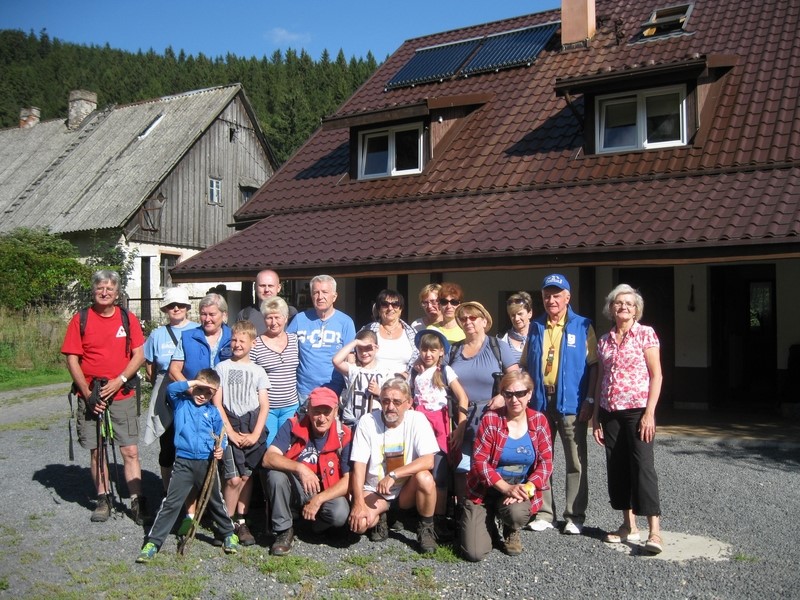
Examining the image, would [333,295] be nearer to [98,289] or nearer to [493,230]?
[98,289]

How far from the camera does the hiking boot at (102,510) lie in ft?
18.9

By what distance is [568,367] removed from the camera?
17.8ft

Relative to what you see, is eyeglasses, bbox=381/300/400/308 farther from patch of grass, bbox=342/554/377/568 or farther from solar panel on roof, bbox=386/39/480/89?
solar panel on roof, bbox=386/39/480/89

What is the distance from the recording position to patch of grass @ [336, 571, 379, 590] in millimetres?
4473

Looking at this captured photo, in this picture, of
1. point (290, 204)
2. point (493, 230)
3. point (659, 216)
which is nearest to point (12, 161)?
point (290, 204)

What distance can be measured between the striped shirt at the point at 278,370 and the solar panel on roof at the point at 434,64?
1048 centimetres

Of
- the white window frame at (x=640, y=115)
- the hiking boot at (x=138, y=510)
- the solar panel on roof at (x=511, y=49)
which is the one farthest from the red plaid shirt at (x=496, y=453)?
the solar panel on roof at (x=511, y=49)

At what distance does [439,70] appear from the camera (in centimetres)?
1534

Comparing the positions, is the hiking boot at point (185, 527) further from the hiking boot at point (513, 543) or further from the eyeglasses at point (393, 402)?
the hiking boot at point (513, 543)

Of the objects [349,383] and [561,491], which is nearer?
[349,383]

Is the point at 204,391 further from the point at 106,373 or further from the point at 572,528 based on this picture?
the point at 572,528

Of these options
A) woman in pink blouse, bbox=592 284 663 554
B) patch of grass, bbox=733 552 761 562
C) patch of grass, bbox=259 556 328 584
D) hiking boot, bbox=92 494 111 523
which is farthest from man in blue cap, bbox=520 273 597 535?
hiking boot, bbox=92 494 111 523

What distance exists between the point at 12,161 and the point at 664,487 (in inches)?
1210

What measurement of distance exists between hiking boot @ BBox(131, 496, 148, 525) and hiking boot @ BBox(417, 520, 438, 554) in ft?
6.90
